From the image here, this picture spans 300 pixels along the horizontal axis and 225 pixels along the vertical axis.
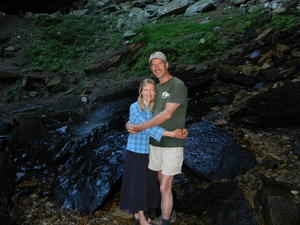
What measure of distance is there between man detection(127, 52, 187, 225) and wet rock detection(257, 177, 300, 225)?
1369mm

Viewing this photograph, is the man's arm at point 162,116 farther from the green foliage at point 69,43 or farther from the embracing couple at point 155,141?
the green foliage at point 69,43

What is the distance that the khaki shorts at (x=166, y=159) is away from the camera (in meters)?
3.66

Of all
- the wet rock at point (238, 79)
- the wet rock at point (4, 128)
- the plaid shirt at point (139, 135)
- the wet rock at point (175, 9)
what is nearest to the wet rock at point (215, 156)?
the plaid shirt at point (139, 135)

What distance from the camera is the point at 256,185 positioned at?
4684 millimetres

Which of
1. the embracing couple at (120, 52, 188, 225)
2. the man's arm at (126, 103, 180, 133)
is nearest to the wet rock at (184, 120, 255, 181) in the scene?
Answer: the embracing couple at (120, 52, 188, 225)

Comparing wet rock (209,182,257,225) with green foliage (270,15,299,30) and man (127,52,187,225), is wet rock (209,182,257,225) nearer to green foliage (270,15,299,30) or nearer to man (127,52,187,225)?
man (127,52,187,225)

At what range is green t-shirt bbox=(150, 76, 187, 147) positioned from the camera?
3.50m

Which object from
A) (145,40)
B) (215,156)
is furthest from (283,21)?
(215,156)

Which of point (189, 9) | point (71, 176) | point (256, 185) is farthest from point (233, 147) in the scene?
point (189, 9)

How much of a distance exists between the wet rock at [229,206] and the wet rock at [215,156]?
353 mm

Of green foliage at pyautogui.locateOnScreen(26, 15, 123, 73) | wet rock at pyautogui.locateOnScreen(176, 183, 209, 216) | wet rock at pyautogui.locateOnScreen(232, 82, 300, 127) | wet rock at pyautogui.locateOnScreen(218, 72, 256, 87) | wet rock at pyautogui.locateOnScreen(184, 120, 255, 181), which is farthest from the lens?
green foliage at pyautogui.locateOnScreen(26, 15, 123, 73)

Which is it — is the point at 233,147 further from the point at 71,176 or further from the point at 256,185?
the point at 71,176

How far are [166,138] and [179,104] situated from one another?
0.52 metres

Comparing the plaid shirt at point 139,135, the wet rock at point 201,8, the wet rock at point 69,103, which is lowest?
the wet rock at point 69,103
